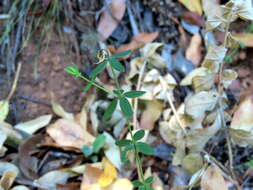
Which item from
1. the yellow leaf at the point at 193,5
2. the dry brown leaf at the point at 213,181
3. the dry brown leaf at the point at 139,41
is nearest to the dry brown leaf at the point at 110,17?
the dry brown leaf at the point at 139,41

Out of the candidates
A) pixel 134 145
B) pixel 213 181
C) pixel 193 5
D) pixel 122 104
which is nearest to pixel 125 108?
pixel 122 104

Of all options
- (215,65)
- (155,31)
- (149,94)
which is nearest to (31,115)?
(149,94)

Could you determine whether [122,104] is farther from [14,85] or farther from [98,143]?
[14,85]

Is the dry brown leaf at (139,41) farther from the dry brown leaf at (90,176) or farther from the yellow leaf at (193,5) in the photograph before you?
the dry brown leaf at (90,176)

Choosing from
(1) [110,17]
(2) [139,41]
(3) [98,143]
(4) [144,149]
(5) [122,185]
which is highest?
(1) [110,17]

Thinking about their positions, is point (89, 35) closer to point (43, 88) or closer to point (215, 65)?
point (43, 88)

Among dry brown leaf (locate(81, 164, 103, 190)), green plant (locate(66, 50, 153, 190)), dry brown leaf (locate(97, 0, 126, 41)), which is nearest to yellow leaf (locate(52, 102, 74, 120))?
dry brown leaf (locate(81, 164, 103, 190))
